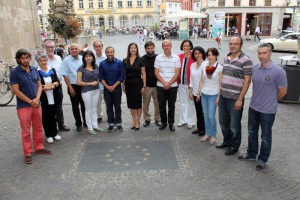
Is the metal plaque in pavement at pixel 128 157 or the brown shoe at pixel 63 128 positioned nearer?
the metal plaque in pavement at pixel 128 157

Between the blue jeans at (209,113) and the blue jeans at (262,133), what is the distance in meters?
0.86

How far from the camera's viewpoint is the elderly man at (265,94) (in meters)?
4.14

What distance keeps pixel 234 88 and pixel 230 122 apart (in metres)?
0.67

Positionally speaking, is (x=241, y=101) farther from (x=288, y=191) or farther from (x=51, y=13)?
(x=51, y=13)

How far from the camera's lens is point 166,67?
593cm

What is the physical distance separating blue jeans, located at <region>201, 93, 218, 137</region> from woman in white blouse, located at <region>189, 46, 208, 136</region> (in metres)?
0.26

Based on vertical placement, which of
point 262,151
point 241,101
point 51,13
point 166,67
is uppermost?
point 51,13

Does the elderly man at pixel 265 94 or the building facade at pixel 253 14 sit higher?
the building facade at pixel 253 14

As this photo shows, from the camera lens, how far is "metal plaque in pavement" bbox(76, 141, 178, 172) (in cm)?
474

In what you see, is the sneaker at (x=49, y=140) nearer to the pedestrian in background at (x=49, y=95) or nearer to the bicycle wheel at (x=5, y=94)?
the pedestrian in background at (x=49, y=95)

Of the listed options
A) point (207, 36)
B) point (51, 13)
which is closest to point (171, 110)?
point (51, 13)

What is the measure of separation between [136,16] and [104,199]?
72542mm

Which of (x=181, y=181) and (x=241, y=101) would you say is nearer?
(x=181, y=181)

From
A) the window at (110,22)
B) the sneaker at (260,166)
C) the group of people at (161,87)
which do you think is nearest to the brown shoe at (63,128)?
the group of people at (161,87)
